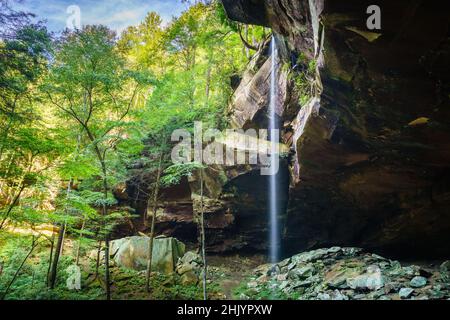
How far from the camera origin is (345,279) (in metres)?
9.09

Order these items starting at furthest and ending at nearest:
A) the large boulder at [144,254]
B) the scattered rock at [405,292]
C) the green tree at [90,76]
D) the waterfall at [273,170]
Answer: the large boulder at [144,254] < the waterfall at [273,170] < the green tree at [90,76] < the scattered rock at [405,292]

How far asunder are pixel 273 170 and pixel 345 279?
525 cm

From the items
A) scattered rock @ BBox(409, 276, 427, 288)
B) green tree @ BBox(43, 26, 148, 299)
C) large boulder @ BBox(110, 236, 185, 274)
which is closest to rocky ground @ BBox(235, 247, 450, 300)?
scattered rock @ BBox(409, 276, 427, 288)

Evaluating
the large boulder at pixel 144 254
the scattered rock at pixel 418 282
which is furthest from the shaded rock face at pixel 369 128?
the large boulder at pixel 144 254

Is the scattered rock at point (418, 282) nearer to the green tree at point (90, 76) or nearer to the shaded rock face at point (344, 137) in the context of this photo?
the shaded rock face at point (344, 137)

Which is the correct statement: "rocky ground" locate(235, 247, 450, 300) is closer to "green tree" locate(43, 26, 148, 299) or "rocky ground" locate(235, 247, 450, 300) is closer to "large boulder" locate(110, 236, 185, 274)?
"large boulder" locate(110, 236, 185, 274)

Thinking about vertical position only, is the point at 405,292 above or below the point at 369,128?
below

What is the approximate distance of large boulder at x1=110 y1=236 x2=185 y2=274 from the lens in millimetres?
13625

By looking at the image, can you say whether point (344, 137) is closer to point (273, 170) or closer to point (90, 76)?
point (273, 170)

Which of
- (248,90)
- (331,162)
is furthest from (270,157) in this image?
(248,90)

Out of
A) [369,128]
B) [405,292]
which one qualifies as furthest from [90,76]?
[405,292]

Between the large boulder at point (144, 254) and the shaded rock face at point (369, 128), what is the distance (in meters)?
6.25

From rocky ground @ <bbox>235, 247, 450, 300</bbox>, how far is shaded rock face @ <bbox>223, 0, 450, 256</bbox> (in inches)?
67.7

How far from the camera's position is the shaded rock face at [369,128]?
16.4 ft
